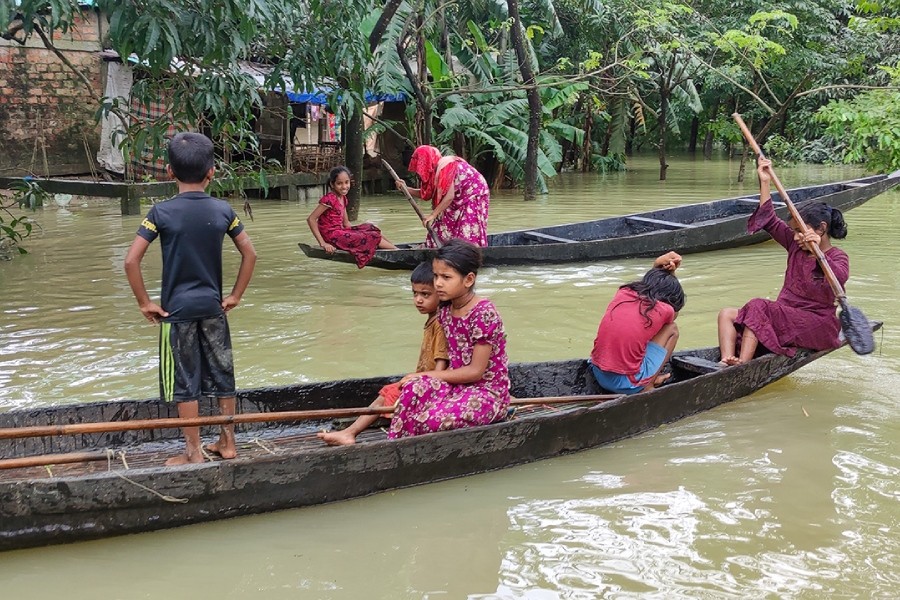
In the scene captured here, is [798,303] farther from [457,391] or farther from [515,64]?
[515,64]

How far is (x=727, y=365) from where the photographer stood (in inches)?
190

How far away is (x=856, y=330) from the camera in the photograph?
4.77 m

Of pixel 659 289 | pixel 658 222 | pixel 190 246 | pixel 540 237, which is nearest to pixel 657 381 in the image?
pixel 659 289

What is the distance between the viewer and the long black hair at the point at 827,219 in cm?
487

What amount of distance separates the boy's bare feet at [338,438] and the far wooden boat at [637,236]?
4.09 m

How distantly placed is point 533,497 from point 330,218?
15.6 feet

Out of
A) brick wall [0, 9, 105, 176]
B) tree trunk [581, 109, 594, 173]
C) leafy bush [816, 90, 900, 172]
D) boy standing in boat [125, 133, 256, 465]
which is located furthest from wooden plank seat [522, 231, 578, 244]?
tree trunk [581, 109, 594, 173]

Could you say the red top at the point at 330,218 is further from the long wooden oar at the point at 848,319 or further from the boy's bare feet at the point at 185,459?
the boy's bare feet at the point at 185,459

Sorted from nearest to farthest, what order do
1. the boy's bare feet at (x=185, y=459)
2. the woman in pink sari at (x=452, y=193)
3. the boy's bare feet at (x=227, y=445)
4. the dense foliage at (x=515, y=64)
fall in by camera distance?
the boy's bare feet at (x=185, y=459)
the boy's bare feet at (x=227, y=445)
the dense foliage at (x=515, y=64)
the woman in pink sari at (x=452, y=193)

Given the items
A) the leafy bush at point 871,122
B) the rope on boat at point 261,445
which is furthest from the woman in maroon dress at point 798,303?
the leafy bush at point 871,122

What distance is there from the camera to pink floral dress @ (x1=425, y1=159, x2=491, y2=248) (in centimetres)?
745

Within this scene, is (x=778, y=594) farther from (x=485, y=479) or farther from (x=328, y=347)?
(x=328, y=347)

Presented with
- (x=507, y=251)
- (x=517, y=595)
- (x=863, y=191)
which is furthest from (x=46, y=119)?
(x=517, y=595)

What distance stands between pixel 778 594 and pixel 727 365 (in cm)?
196
